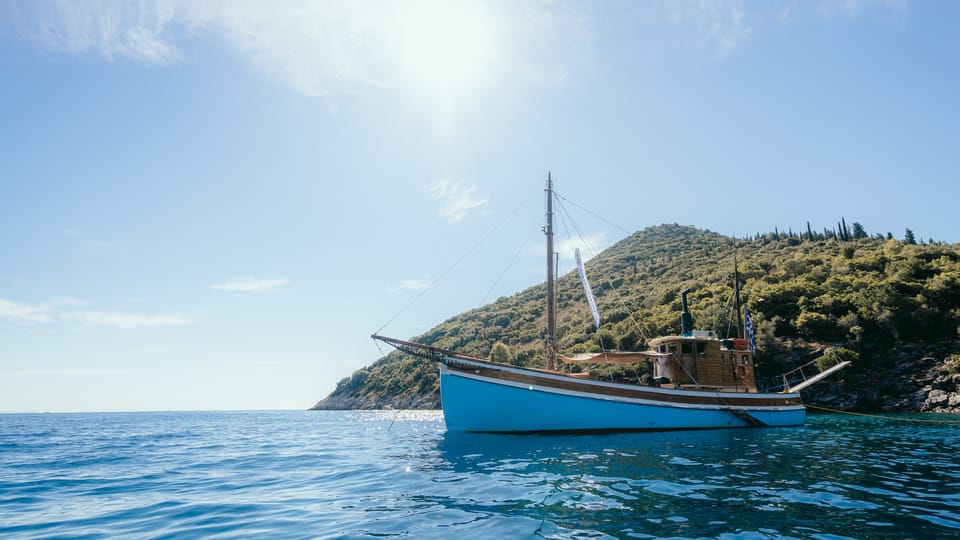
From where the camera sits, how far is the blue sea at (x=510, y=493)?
648cm

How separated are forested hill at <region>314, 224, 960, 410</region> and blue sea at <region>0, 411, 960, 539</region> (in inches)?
788

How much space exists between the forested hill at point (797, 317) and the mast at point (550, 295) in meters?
10.2

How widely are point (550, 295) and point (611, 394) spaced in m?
5.77

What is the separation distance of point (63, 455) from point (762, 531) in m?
23.2

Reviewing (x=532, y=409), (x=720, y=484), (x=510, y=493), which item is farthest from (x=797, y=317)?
(x=510, y=493)

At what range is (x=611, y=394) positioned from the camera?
20.7 m

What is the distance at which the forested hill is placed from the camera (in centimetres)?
3878

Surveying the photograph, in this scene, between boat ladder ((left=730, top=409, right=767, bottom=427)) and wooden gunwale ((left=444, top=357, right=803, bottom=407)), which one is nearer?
wooden gunwale ((left=444, top=357, right=803, bottom=407))

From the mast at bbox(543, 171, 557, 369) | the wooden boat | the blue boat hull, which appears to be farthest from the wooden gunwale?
the mast at bbox(543, 171, 557, 369)

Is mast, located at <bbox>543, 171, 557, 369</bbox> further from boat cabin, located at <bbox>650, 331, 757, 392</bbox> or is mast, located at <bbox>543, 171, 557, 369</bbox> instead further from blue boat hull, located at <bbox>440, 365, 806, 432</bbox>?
boat cabin, located at <bbox>650, 331, 757, 392</bbox>

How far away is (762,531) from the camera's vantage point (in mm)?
6004

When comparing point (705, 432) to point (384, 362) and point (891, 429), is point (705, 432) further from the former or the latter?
point (384, 362)

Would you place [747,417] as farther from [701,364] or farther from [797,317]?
[797,317]

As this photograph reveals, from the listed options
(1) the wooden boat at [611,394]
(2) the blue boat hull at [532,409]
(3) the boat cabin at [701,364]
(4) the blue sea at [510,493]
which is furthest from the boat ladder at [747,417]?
(4) the blue sea at [510,493]
